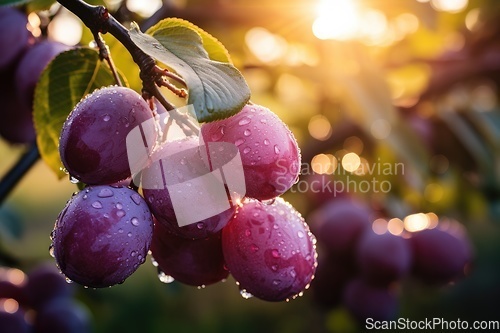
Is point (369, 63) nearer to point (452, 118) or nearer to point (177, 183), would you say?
point (452, 118)

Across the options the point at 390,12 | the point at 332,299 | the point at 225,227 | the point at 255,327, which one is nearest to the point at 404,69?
the point at 390,12

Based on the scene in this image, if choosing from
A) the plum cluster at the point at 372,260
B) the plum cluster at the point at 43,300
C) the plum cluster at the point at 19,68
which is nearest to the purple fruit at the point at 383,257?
the plum cluster at the point at 372,260

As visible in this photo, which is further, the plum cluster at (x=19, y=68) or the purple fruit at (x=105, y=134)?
the plum cluster at (x=19, y=68)

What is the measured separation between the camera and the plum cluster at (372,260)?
1344 mm

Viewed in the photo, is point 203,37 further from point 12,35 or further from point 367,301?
point 367,301

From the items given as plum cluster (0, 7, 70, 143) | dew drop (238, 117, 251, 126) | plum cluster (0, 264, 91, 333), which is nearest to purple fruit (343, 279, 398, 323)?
plum cluster (0, 264, 91, 333)

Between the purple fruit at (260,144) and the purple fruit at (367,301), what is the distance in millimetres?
Result: 982

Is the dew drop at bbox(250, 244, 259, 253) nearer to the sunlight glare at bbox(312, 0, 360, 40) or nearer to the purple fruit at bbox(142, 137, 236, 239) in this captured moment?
the purple fruit at bbox(142, 137, 236, 239)

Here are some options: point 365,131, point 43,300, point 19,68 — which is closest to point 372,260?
point 365,131

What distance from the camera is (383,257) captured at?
1279mm

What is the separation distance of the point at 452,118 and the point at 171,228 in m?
1.14

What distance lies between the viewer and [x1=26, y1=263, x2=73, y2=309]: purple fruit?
4.15 feet

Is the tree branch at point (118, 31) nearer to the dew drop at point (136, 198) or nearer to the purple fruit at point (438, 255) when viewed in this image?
the dew drop at point (136, 198)

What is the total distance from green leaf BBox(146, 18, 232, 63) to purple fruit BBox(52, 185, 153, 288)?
13 centimetres
